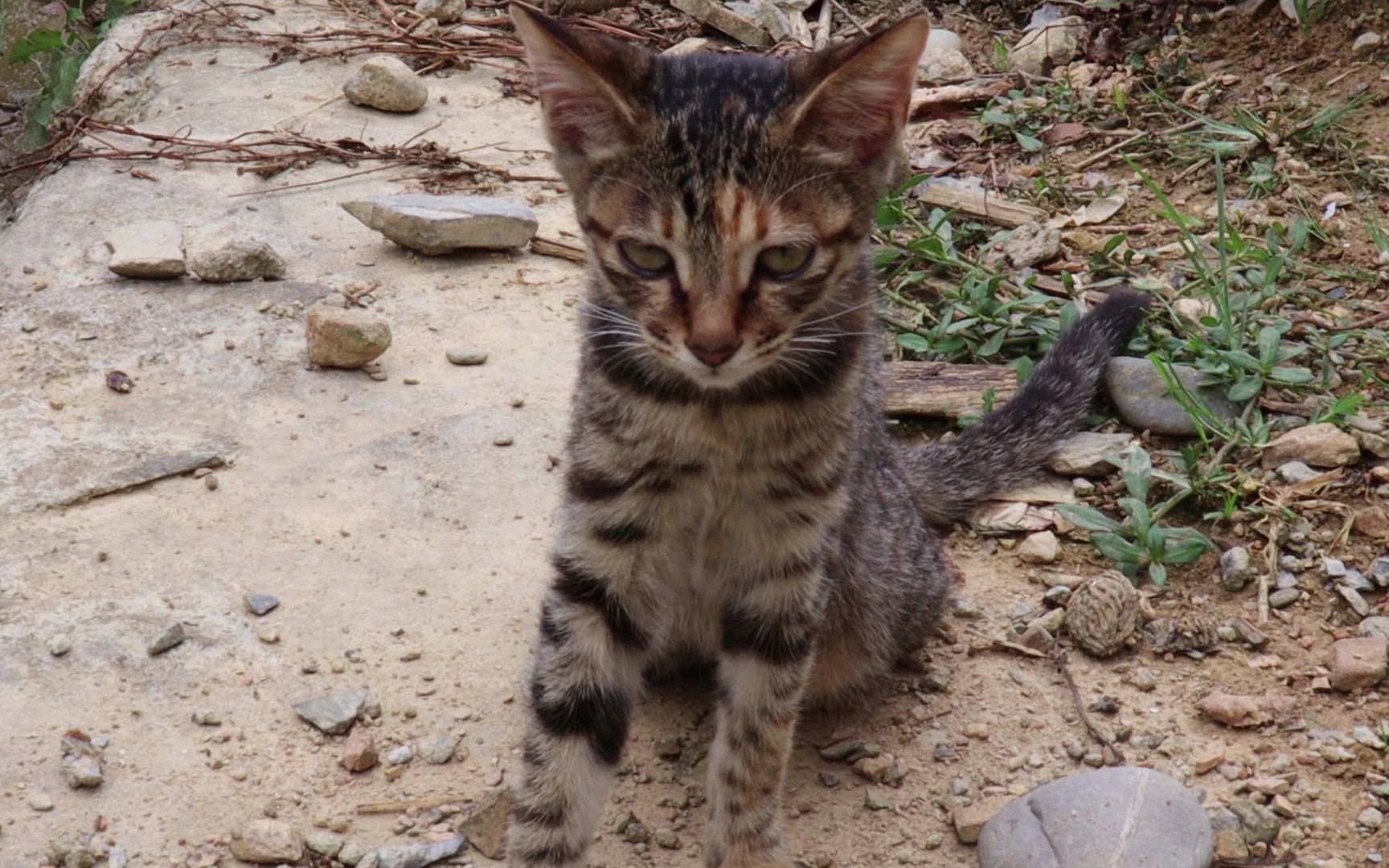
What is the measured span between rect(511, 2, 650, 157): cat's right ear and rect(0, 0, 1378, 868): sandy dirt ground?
166 centimetres

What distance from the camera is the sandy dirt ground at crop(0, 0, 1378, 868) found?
12.4ft

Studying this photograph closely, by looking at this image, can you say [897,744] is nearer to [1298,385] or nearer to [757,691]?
[757,691]

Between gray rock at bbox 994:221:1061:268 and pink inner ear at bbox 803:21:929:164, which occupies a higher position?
pink inner ear at bbox 803:21:929:164

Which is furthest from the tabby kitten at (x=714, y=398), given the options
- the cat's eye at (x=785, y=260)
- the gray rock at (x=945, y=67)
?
the gray rock at (x=945, y=67)

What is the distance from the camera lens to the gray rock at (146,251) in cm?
586

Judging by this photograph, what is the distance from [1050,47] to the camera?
24.9ft

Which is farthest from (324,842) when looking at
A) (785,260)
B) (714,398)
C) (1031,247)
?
(1031,247)

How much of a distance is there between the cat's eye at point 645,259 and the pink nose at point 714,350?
0.66 feet

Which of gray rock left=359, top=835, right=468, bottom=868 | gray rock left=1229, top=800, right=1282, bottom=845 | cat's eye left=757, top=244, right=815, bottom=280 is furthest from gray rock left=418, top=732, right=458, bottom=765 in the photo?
gray rock left=1229, top=800, right=1282, bottom=845

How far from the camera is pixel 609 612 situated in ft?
11.7

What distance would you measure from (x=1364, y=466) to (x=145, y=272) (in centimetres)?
462

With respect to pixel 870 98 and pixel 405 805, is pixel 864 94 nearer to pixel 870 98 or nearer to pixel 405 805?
pixel 870 98

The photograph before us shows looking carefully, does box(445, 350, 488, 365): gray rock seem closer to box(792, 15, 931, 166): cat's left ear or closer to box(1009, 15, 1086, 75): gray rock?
box(792, 15, 931, 166): cat's left ear

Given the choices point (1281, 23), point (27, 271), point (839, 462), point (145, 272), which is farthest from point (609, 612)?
point (1281, 23)
